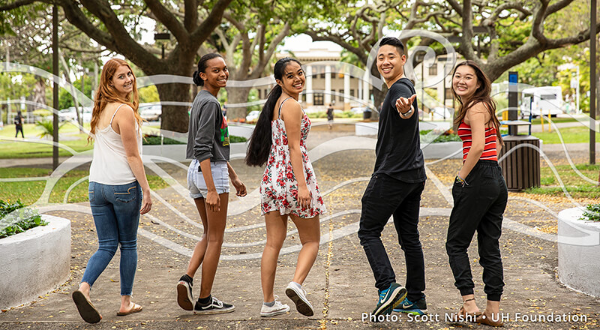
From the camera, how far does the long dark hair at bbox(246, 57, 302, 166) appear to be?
4.11 meters

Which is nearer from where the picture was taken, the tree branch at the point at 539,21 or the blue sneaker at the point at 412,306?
the blue sneaker at the point at 412,306

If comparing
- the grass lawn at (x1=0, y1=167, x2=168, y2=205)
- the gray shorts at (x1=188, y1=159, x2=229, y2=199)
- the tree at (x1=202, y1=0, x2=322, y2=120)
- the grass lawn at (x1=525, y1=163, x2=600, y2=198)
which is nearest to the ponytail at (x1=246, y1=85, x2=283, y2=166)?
the gray shorts at (x1=188, y1=159, x2=229, y2=199)

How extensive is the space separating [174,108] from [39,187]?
7002 millimetres

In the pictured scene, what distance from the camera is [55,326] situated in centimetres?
404

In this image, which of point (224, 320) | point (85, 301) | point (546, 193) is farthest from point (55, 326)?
point (546, 193)

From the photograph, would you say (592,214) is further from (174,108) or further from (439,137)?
(174,108)

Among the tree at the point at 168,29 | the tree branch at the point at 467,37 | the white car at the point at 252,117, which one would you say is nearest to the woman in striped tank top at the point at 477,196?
the tree at the point at 168,29

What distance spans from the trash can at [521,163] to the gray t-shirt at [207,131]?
7.36 meters

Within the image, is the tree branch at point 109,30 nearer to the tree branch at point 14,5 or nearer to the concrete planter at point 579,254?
the tree branch at point 14,5

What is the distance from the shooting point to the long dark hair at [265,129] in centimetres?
411

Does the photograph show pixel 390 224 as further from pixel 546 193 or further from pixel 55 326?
pixel 55 326

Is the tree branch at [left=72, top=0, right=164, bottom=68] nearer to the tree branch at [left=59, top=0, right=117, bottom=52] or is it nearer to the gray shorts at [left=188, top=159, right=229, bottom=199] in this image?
the tree branch at [left=59, top=0, right=117, bottom=52]

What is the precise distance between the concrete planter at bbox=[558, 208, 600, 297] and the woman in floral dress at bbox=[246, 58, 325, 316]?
213 cm

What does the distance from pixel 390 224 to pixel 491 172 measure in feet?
12.8
